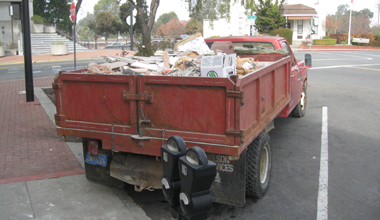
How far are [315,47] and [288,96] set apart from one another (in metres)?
38.3

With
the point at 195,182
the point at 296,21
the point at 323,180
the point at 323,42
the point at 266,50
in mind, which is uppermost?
the point at 296,21

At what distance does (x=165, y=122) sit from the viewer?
401cm

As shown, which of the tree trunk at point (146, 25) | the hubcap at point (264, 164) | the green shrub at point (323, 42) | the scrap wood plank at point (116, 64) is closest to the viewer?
the hubcap at point (264, 164)

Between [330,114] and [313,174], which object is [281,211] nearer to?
[313,174]

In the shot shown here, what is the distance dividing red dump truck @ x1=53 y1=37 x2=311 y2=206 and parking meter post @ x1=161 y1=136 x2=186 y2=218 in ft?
4.36

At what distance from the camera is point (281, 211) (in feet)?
14.3

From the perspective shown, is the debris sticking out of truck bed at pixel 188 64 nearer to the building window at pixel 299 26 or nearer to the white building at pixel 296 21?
the white building at pixel 296 21

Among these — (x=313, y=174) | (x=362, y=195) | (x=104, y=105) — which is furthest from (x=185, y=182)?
(x=313, y=174)

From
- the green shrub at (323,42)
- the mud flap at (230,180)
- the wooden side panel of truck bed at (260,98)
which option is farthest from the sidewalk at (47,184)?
the green shrub at (323,42)

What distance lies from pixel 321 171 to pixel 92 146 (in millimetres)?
3414

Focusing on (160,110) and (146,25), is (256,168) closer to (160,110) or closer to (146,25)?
(160,110)

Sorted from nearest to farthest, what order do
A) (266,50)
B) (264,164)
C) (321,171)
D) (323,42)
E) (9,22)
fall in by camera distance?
(264,164)
(321,171)
(266,50)
(9,22)
(323,42)

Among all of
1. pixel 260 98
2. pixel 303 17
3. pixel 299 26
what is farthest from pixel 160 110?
pixel 299 26

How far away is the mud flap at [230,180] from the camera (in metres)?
4.03
